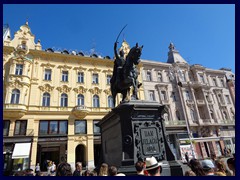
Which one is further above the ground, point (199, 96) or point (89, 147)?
point (199, 96)

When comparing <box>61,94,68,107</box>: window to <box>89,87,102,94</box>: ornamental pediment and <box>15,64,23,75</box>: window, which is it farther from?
<box>15,64,23,75</box>: window

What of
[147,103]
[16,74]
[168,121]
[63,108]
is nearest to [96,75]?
[63,108]

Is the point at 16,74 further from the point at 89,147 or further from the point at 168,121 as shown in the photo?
the point at 168,121

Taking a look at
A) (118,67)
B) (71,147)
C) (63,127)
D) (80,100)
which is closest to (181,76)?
(80,100)

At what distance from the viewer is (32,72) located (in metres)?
21.3

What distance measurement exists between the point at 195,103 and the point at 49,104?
22033 mm

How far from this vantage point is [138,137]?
15.8 ft

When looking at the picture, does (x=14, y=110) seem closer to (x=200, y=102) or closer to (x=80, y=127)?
(x=80, y=127)

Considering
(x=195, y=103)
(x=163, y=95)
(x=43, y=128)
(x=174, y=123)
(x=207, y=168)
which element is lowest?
(x=207, y=168)

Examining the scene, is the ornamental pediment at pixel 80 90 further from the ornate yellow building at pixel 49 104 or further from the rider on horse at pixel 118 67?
the rider on horse at pixel 118 67

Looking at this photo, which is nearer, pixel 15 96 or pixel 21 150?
pixel 21 150

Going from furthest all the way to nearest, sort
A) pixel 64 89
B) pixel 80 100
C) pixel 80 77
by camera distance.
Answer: pixel 80 77 < pixel 80 100 < pixel 64 89

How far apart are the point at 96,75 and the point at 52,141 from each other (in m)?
10.5

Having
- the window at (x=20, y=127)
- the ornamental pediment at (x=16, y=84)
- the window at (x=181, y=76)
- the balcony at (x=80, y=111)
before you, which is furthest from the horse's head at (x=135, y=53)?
the window at (x=181, y=76)
